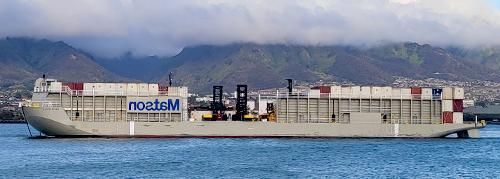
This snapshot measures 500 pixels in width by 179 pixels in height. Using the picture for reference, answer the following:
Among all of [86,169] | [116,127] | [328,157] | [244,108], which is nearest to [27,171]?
[86,169]

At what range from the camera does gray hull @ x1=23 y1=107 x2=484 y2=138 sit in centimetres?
10088

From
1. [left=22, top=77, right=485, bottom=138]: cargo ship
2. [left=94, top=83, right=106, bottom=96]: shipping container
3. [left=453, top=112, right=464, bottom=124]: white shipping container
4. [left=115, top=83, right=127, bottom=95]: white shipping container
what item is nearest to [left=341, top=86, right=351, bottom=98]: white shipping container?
[left=22, top=77, right=485, bottom=138]: cargo ship

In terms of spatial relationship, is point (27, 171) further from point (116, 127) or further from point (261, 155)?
point (116, 127)

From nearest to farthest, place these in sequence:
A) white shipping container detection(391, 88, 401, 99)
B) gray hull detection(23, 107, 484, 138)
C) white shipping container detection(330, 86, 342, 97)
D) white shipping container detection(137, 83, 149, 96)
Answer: gray hull detection(23, 107, 484, 138), white shipping container detection(137, 83, 149, 96), white shipping container detection(330, 86, 342, 97), white shipping container detection(391, 88, 401, 99)

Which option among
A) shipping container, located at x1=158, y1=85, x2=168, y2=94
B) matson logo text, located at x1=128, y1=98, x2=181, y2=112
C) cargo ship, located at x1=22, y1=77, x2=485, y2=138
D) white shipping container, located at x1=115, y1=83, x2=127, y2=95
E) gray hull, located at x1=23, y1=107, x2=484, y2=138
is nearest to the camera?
gray hull, located at x1=23, y1=107, x2=484, y2=138

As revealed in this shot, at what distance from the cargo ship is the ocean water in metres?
2.60

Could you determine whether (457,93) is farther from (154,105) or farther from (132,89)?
(132,89)

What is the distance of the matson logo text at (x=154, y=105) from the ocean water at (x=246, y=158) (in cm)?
453

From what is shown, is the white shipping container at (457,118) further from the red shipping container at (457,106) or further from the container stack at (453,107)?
the red shipping container at (457,106)

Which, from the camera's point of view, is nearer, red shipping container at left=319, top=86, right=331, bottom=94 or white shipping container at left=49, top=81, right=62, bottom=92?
white shipping container at left=49, top=81, right=62, bottom=92

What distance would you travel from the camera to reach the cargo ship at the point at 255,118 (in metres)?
103

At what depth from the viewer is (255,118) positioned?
108 metres

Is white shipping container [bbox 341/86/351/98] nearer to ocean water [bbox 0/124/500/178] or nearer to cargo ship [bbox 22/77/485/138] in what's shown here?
cargo ship [bbox 22/77/485/138]

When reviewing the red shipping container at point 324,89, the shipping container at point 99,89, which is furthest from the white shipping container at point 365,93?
the shipping container at point 99,89
